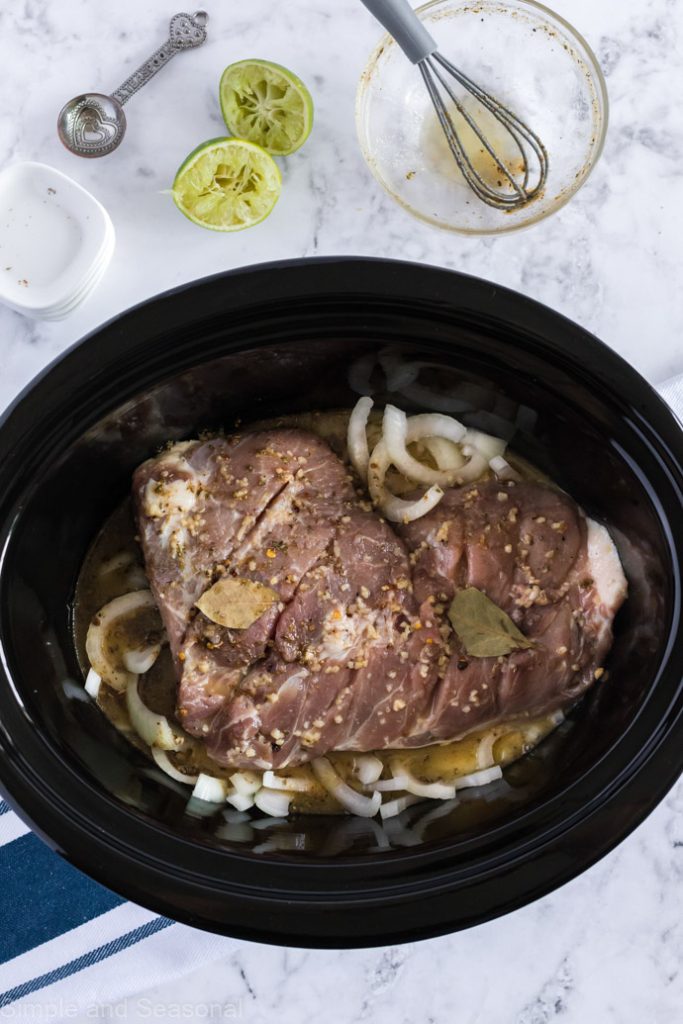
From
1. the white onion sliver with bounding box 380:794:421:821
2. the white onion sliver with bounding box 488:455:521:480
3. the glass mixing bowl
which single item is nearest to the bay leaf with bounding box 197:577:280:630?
the white onion sliver with bounding box 380:794:421:821

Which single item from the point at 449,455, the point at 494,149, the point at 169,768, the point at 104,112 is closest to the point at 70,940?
the point at 169,768

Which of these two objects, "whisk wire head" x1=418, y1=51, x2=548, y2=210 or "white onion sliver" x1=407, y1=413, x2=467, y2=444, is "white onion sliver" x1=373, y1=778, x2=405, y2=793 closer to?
"white onion sliver" x1=407, y1=413, x2=467, y2=444

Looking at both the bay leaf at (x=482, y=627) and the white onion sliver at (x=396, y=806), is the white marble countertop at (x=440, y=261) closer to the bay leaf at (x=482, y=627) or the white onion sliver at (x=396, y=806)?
the white onion sliver at (x=396, y=806)

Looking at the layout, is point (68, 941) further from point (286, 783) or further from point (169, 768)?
point (286, 783)

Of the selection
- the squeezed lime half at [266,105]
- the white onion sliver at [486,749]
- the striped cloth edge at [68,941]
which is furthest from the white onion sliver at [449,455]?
the striped cloth edge at [68,941]

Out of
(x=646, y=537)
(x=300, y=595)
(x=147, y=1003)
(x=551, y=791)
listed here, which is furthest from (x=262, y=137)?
(x=147, y=1003)

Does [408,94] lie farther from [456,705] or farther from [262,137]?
[456,705]

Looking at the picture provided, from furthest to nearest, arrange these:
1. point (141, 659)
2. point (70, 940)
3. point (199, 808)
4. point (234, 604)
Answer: point (70, 940)
point (141, 659)
point (199, 808)
point (234, 604)

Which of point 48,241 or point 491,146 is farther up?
point 491,146
